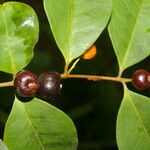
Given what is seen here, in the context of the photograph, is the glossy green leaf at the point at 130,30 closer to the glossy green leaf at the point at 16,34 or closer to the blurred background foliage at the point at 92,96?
the glossy green leaf at the point at 16,34

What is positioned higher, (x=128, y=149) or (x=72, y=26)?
(x=72, y=26)

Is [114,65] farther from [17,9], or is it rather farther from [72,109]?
[17,9]

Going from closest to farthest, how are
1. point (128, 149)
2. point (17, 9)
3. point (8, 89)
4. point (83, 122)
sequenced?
1. point (17, 9)
2. point (128, 149)
3. point (8, 89)
4. point (83, 122)

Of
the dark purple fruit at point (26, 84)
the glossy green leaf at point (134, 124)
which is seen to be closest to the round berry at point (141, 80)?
the glossy green leaf at point (134, 124)

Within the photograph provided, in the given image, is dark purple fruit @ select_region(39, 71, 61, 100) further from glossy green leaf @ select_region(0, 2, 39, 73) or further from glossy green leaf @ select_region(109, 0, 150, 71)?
glossy green leaf @ select_region(109, 0, 150, 71)

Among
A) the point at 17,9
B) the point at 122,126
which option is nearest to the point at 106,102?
the point at 122,126

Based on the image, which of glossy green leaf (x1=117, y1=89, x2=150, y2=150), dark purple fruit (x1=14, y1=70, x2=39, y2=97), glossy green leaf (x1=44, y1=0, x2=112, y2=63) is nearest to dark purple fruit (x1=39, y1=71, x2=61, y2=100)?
dark purple fruit (x1=14, y1=70, x2=39, y2=97)

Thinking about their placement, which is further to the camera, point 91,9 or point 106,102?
point 106,102
